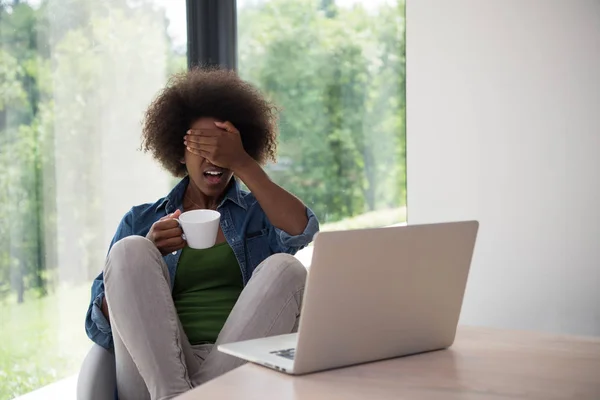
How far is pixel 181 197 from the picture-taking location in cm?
220

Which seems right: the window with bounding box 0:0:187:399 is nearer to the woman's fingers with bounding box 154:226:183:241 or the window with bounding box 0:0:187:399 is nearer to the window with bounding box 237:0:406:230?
the window with bounding box 237:0:406:230

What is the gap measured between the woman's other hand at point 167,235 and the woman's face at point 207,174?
308 mm

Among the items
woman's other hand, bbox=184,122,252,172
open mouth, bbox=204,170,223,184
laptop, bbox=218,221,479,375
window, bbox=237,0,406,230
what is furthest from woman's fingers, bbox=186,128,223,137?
window, bbox=237,0,406,230

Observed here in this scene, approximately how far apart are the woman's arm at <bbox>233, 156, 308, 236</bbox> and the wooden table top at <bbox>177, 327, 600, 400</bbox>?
775mm

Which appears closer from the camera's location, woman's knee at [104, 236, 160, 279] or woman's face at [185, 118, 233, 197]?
woman's knee at [104, 236, 160, 279]

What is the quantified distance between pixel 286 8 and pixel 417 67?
2.20ft

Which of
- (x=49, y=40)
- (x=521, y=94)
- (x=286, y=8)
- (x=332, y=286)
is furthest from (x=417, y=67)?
(x=332, y=286)

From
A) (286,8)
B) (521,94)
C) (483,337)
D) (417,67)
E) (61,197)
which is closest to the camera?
(483,337)

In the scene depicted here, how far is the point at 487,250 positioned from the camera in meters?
2.77

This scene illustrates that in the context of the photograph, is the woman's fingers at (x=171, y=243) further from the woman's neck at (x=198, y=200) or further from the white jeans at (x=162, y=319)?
the woman's neck at (x=198, y=200)

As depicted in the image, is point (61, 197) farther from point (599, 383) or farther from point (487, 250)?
point (599, 383)

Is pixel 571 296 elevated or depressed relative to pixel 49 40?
depressed

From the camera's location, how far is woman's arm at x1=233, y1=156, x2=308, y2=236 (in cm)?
208

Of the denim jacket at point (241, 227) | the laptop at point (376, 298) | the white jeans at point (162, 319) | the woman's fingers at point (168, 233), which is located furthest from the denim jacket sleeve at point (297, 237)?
the laptop at point (376, 298)
